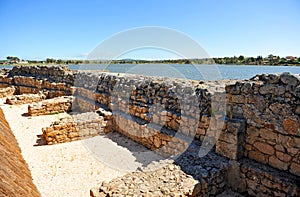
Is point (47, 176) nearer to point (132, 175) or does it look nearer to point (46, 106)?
point (132, 175)

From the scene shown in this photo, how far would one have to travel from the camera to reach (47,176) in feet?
19.6

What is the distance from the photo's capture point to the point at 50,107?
12484 millimetres

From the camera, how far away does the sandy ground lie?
18.5 ft

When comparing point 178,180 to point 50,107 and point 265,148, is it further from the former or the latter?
point 50,107

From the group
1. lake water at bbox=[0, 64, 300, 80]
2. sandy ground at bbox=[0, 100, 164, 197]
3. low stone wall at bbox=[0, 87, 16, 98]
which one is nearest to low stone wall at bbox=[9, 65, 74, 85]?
low stone wall at bbox=[0, 87, 16, 98]

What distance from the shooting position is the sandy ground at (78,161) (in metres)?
5.63

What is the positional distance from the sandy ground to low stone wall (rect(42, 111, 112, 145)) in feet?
0.97

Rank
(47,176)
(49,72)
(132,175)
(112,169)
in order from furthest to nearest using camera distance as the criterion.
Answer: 1. (49,72)
2. (112,169)
3. (47,176)
4. (132,175)

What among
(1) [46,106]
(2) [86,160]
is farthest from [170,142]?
(1) [46,106]

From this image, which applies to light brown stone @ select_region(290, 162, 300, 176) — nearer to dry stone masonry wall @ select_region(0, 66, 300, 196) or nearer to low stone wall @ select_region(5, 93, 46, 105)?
dry stone masonry wall @ select_region(0, 66, 300, 196)

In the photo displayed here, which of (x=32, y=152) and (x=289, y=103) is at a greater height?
(x=289, y=103)

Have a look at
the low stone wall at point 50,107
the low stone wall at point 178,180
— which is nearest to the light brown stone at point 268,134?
the low stone wall at point 178,180

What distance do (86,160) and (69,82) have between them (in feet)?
32.3

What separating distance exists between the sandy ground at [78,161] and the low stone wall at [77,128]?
0.30 m
